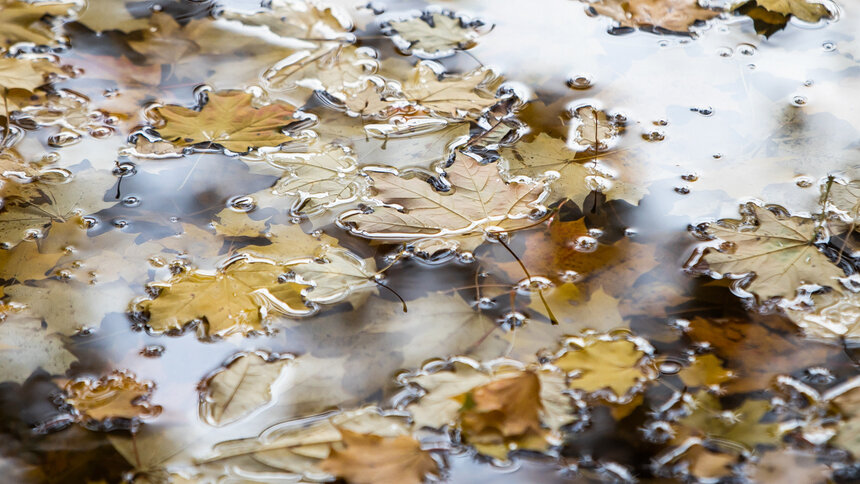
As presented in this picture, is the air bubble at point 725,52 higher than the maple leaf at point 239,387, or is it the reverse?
the air bubble at point 725,52

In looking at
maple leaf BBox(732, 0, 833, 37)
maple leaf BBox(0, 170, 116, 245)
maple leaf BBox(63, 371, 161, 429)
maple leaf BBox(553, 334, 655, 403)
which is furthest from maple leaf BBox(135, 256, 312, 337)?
maple leaf BBox(732, 0, 833, 37)

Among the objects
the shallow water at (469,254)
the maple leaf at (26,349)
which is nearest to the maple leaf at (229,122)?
the shallow water at (469,254)

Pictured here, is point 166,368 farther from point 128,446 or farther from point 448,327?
point 448,327

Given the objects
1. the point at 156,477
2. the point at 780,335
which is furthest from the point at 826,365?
the point at 156,477

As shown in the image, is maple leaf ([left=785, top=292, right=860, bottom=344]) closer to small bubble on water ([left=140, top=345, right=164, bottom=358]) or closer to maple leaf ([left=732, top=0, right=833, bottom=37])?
maple leaf ([left=732, top=0, right=833, bottom=37])

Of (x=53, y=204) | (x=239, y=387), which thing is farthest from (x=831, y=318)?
(x=53, y=204)

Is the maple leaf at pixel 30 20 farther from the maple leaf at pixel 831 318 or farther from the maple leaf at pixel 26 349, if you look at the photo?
the maple leaf at pixel 831 318
